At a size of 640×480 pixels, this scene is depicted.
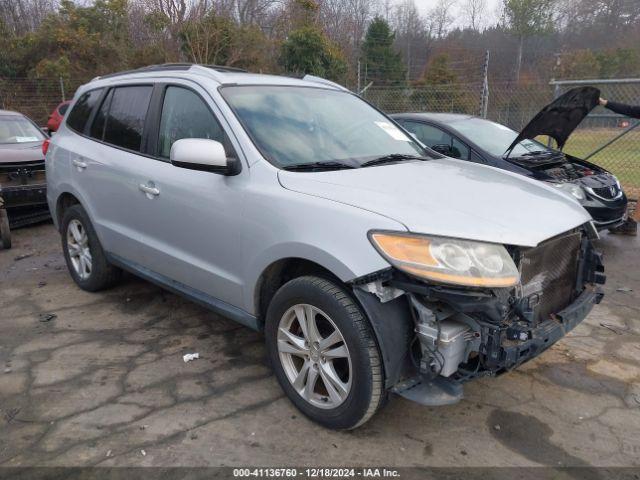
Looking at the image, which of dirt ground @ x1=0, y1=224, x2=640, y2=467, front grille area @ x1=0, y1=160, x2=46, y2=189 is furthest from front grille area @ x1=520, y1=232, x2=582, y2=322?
front grille area @ x1=0, y1=160, x2=46, y2=189

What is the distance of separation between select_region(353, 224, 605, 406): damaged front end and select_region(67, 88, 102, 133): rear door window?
3.29 m

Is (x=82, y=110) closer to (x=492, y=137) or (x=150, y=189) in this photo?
(x=150, y=189)

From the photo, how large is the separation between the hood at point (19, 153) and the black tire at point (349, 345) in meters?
5.53

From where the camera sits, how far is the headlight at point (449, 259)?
2.25 metres

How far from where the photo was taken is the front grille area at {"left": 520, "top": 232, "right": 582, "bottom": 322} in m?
2.57

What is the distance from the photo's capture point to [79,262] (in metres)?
4.76

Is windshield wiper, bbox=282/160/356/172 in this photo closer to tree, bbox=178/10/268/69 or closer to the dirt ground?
the dirt ground

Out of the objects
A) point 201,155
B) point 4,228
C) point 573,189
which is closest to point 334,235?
point 201,155

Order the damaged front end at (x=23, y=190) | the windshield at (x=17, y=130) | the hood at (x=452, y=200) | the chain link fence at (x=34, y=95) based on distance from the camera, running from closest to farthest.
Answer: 1. the hood at (x=452, y=200)
2. the damaged front end at (x=23, y=190)
3. the windshield at (x=17, y=130)
4. the chain link fence at (x=34, y=95)

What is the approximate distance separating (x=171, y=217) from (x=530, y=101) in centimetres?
1013

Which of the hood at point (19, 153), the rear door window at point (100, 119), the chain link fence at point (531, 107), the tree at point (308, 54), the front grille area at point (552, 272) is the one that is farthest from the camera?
the tree at point (308, 54)

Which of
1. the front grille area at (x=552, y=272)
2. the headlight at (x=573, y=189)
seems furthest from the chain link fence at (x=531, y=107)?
the front grille area at (x=552, y=272)

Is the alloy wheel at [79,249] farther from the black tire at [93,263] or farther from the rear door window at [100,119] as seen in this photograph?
the rear door window at [100,119]

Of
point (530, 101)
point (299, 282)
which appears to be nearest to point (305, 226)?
point (299, 282)
